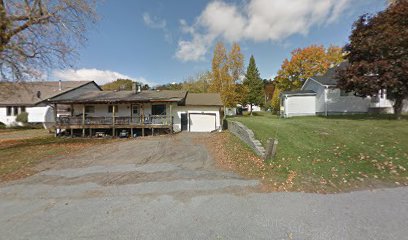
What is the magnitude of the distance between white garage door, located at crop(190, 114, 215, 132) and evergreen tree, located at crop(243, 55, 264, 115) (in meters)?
26.0

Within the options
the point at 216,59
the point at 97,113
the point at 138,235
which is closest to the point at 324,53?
the point at 216,59

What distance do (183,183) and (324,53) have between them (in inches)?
1876

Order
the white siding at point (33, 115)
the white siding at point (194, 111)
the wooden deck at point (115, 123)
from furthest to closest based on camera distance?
the white siding at point (33, 115) → the white siding at point (194, 111) → the wooden deck at point (115, 123)

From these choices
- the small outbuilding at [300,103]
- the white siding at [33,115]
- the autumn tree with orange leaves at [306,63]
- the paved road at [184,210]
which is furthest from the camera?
the autumn tree with orange leaves at [306,63]

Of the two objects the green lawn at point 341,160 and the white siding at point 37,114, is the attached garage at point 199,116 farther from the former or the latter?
the white siding at point 37,114

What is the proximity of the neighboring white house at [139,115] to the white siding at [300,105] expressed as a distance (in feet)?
32.3

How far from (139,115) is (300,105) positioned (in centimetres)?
1907

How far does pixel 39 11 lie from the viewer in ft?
38.9

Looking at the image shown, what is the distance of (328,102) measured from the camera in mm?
22359

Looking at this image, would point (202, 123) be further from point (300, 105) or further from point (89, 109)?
point (300, 105)

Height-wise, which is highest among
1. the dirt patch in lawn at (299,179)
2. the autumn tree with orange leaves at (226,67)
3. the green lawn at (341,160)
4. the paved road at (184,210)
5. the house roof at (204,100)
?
the autumn tree with orange leaves at (226,67)

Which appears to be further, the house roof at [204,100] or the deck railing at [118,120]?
the house roof at [204,100]

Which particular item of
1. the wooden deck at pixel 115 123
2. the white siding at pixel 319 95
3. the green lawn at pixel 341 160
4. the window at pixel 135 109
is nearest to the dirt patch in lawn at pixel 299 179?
the green lawn at pixel 341 160

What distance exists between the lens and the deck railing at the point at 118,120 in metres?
19.3
